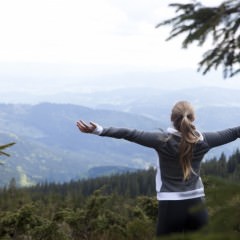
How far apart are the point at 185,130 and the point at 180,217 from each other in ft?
3.28

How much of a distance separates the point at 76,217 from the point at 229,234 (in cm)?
1325

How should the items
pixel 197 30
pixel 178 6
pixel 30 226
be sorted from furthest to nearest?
pixel 30 226
pixel 178 6
pixel 197 30

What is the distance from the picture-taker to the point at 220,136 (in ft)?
19.0

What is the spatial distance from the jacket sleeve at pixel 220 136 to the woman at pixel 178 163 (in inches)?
0.5

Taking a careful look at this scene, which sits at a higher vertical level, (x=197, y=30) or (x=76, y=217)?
(x=197, y=30)

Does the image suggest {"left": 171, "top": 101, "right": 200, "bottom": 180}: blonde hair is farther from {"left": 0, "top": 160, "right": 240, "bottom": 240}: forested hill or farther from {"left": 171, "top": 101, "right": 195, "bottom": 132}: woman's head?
{"left": 0, "top": 160, "right": 240, "bottom": 240}: forested hill

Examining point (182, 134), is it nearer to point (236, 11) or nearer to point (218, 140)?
point (218, 140)

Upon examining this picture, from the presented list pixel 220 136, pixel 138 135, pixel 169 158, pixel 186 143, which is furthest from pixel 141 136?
pixel 220 136

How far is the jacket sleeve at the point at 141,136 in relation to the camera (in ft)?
17.8

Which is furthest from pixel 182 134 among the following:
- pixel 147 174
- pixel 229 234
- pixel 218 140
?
pixel 147 174

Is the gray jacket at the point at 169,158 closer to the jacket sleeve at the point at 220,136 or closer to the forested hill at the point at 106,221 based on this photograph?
the jacket sleeve at the point at 220,136

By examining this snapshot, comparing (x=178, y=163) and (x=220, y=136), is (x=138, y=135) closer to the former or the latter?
(x=178, y=163)

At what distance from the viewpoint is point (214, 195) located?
270cm

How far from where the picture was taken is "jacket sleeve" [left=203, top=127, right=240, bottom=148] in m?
5.65
